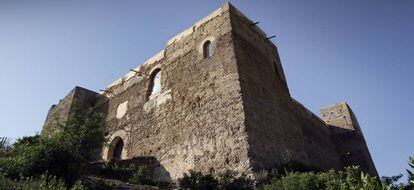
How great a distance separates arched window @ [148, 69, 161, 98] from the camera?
12477 millimetres

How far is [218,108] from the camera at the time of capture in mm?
9492

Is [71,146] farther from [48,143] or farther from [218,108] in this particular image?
[218,108]

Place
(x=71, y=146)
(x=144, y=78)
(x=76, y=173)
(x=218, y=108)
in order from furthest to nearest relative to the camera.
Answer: (x=144, y=78) → (x=218, y=108) → (x=71, y=146) → (x=76, y=173)

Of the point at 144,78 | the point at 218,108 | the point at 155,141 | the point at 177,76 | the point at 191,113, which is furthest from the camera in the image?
the point at 144,78

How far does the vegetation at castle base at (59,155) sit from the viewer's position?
282 inches

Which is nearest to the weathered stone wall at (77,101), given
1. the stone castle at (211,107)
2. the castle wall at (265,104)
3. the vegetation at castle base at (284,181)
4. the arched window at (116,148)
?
the stone castle at (211,107)

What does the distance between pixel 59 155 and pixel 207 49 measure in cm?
572

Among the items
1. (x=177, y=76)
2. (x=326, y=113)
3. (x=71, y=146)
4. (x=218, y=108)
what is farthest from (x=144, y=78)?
(x=326, y=113)

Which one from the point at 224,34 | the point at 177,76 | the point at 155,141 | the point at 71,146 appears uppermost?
the point at 224,34

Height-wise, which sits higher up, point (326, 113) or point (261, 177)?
point (326, 113)

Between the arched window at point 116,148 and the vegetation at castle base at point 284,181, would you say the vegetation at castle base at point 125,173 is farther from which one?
the arched window at point 116,148

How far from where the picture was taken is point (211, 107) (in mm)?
9719

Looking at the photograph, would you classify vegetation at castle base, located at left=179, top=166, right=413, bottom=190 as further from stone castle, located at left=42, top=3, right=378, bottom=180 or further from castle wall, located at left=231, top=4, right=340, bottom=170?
castle wall, located at left=231, top=4, right=340, bottom=170

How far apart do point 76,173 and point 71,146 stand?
81cm
